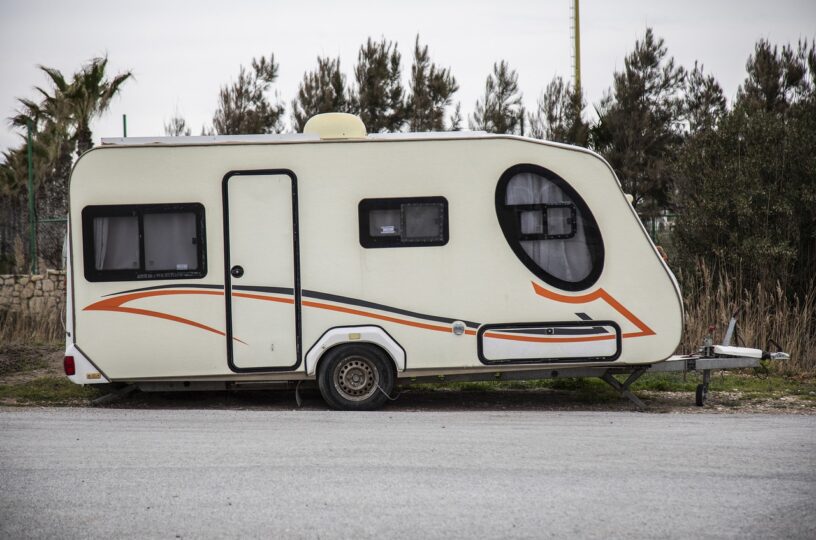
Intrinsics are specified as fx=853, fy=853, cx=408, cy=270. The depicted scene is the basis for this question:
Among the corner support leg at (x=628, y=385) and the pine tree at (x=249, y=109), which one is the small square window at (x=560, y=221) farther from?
the pine tree at (x=249, y=109)

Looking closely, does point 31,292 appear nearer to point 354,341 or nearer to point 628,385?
point 354,341

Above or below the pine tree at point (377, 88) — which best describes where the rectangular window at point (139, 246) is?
below

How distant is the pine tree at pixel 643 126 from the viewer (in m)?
19.2

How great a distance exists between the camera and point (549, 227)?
873 cm

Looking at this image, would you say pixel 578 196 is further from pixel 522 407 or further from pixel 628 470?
pixel 628 470

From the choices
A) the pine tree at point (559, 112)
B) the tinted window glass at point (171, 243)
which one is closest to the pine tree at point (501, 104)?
the pine tree at point (559, 112)

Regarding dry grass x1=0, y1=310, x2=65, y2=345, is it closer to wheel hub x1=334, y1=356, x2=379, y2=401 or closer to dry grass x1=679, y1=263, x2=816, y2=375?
wheel hub x1=334, y1=356, x2=379, y2=401

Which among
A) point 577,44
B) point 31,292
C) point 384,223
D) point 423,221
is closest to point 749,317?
point 423,221

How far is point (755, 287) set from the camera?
1296 cm

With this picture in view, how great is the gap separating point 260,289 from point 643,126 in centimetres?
1335

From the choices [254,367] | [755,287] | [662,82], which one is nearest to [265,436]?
[254,367]

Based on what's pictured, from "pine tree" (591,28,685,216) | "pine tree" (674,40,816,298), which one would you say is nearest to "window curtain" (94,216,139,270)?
"pine tree" (674,40,816,298)

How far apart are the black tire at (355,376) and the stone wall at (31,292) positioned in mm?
7569

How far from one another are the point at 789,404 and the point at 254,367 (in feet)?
19.2
